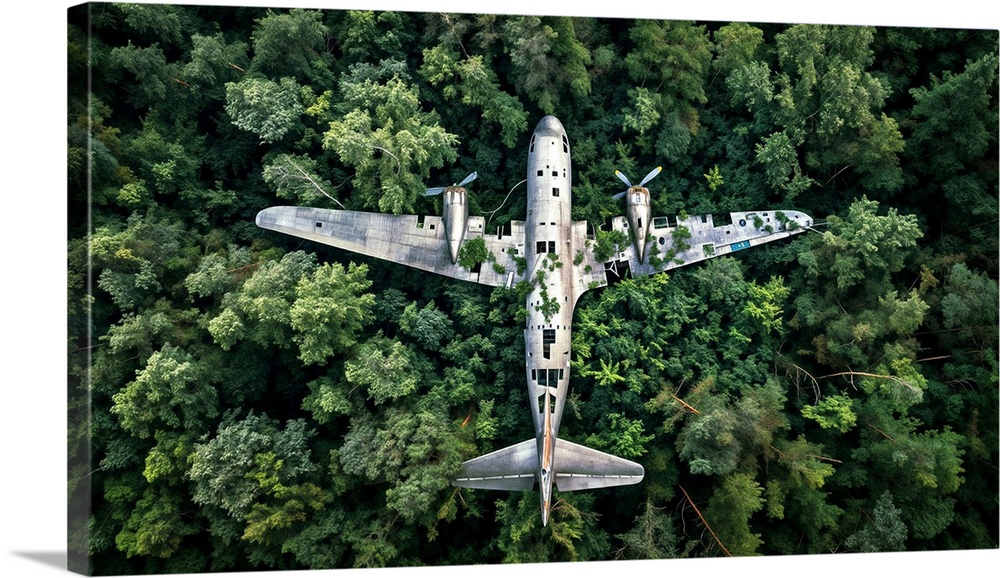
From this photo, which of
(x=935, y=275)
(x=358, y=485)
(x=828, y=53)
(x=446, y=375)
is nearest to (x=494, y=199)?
(x=446, y=375)

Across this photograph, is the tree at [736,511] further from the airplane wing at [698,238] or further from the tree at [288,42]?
the tree at [288,42]

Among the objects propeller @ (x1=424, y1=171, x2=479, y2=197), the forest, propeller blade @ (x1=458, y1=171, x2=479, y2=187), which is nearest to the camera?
the forest

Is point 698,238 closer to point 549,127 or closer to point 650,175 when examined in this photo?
point 650,175

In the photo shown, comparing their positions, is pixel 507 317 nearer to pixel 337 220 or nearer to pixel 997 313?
pixel 337 220

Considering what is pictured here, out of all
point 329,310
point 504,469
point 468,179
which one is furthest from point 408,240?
point 504,469

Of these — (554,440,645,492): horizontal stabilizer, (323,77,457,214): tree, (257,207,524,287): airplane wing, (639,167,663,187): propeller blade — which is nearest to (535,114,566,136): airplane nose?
(323,77,457,214): tree

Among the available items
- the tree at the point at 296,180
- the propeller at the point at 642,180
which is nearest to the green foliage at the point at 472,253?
the tree at the point at 296,180

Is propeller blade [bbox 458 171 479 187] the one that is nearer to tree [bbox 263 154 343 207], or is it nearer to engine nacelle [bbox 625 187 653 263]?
tree [bbox 263 154 343 207]
